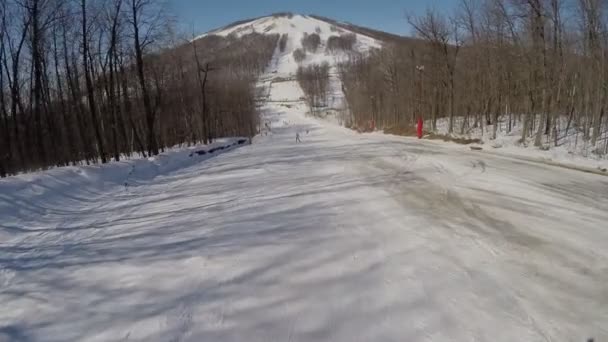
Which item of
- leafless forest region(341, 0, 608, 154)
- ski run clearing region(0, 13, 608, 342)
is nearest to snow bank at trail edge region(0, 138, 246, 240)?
ski run clearing region(0, 13, 608, 342)

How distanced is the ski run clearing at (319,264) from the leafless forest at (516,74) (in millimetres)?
14152

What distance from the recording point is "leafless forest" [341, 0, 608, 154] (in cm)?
2036

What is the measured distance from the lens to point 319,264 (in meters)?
4.54

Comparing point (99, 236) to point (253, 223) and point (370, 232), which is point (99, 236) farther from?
point (370, 232)

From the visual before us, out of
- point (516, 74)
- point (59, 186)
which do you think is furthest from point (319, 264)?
point (516, 74)

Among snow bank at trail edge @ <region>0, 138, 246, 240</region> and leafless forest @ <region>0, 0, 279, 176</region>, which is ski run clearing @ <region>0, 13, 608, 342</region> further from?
leafless forest @ <region>0, 0, 279, 176</region>

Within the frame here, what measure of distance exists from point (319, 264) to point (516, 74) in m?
30.1

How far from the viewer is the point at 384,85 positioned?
185ft

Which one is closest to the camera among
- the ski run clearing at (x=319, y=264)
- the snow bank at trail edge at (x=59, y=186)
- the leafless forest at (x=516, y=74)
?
the ski run clearing at (x=319, y=264)

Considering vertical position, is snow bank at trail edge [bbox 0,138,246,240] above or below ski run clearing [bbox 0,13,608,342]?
above

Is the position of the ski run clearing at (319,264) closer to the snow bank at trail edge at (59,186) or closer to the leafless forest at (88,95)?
the snow bank at trail edge at (59,186)

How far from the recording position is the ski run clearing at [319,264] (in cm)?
337

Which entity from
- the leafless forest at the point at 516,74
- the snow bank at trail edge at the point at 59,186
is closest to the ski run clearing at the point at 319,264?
the snow bank at trail edge at the point at 59,186

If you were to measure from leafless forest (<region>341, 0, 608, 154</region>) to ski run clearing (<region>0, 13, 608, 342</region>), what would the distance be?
14152mm
